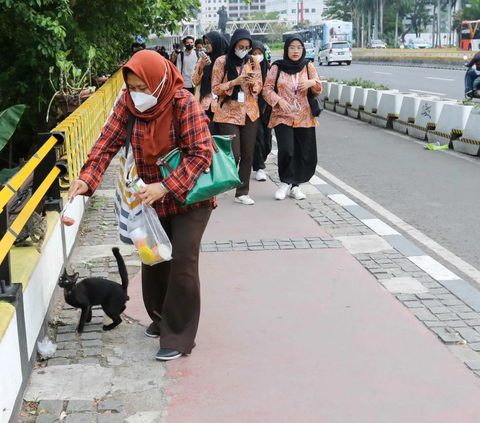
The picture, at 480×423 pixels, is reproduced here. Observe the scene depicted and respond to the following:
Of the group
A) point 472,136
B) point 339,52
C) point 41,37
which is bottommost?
point 339,52

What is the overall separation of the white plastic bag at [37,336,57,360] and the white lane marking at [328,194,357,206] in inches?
179

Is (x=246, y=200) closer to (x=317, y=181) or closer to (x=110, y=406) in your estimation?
(x=317, y=181)

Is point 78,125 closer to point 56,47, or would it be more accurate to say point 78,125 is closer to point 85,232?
point 85,232

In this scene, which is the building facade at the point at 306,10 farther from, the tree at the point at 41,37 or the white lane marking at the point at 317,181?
the white lane marking at the point at 317,181

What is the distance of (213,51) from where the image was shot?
30.2 feet

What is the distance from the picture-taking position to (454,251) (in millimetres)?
6359

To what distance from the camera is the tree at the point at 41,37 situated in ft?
33.3

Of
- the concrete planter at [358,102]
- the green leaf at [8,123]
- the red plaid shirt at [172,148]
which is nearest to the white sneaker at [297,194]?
the green leaf at [8,123]

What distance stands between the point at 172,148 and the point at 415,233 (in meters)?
3.68

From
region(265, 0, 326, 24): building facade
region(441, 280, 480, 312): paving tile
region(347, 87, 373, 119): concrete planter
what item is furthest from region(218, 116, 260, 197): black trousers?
region(265, 0, 326, 24): building facade

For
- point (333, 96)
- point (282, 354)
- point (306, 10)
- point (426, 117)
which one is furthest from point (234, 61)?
point (306, 10)

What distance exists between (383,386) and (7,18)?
9.12 m

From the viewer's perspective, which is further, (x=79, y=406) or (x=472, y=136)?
(x=472, y=136)

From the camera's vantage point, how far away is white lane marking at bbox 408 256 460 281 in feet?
18.1
